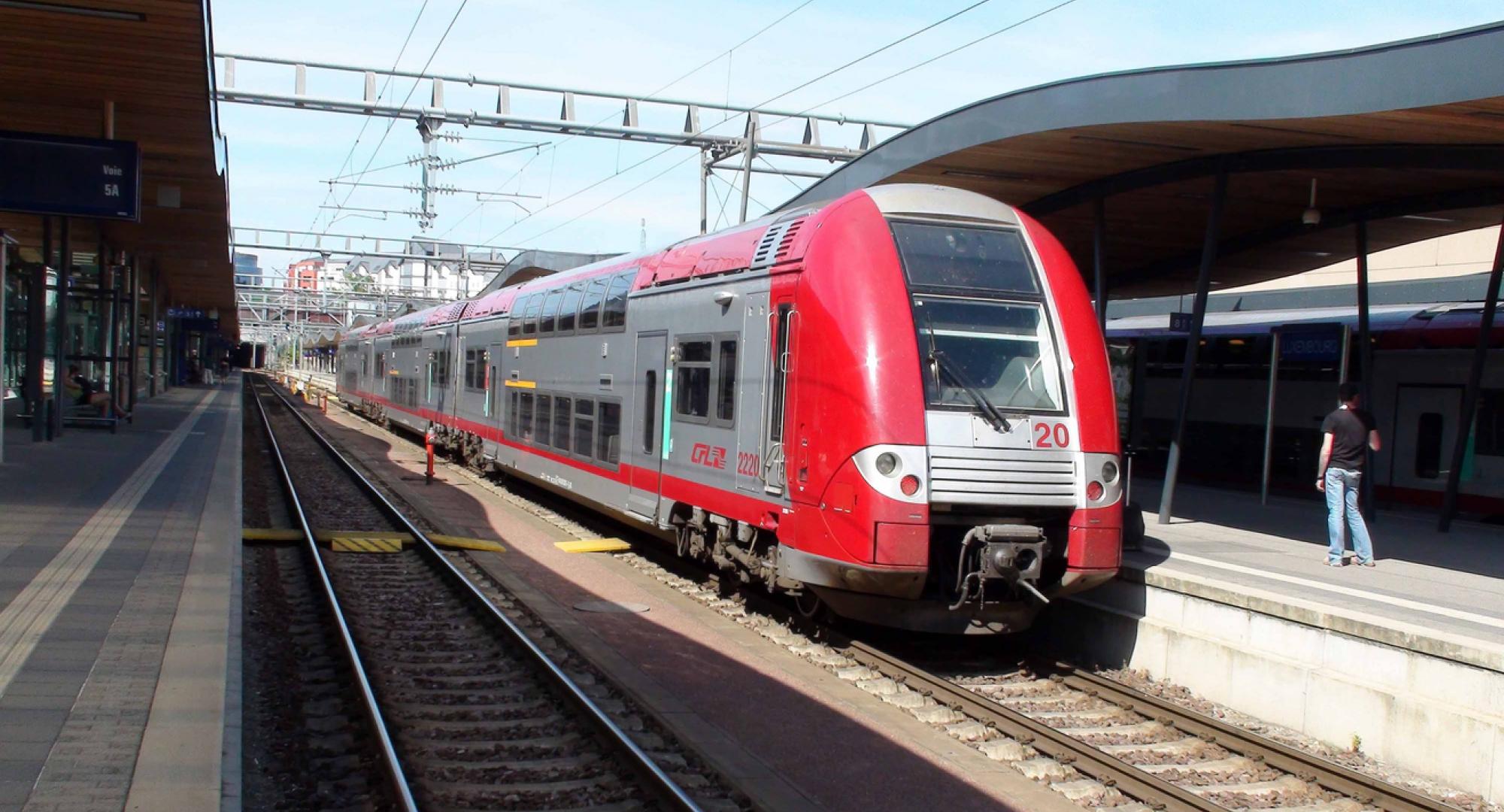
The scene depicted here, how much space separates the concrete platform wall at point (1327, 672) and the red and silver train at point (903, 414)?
3.05 feet

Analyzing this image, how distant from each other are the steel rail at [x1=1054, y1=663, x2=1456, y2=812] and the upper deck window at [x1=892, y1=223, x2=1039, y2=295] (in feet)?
9.76

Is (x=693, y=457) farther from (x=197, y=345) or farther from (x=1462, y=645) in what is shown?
(x=197, y=345)

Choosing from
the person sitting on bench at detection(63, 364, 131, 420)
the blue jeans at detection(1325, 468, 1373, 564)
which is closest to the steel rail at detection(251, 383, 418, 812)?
the blue jeans at detection(1325, 468, 1373, 564)

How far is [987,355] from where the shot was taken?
29.5 feet

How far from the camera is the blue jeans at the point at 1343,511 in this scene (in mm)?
10531

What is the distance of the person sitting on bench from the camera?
25922mm

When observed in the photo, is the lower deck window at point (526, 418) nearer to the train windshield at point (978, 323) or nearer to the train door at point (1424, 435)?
the train windshield at point (978, 323)

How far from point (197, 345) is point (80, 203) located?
71.6 m

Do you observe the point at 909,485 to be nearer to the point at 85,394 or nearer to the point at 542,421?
the point at 542,421

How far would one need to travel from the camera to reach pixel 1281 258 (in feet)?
58.2

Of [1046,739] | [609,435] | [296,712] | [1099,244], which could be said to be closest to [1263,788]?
[1046,739]

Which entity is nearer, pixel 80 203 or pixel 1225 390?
pixel 80 203

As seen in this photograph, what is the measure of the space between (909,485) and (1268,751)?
2698mm

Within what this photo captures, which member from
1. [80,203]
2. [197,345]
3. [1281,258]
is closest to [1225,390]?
[1281,258]
